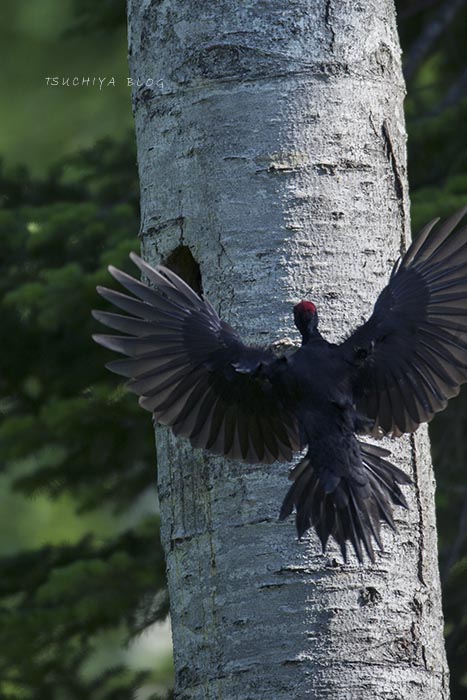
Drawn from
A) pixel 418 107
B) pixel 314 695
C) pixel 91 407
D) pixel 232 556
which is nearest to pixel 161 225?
pixel 232 556

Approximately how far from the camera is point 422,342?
3.23 m

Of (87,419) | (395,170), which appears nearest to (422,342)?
(395,170)

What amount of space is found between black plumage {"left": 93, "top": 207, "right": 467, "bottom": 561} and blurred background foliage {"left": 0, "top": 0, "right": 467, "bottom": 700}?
169 centimetres

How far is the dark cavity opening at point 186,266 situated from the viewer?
317 cm

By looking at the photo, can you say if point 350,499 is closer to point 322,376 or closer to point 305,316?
point 322,376

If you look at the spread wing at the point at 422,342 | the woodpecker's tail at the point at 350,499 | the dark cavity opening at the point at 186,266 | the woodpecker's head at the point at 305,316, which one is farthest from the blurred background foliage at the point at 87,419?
the woodpecker's head at the point at 305,316

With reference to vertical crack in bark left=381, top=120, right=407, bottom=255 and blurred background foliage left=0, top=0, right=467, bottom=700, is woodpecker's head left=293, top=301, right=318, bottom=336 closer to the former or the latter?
vertical crack in bark left=381, top=120, right=407, bottom=255

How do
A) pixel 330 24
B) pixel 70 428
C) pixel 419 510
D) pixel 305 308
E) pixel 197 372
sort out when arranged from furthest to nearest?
pixel 70 428
pixel 197 372
pixel 330 24
pixel 419 510
pixel 305 308

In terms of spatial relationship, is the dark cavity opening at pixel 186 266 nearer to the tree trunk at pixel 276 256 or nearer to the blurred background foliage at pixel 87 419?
the tree trunk at pixel 276 256

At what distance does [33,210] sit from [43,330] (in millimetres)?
575

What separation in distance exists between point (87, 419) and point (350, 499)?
228 cm

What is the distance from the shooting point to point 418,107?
622 centimetres

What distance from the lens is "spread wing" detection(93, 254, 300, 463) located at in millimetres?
2994

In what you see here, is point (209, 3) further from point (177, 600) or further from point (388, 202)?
point (177, 600)
